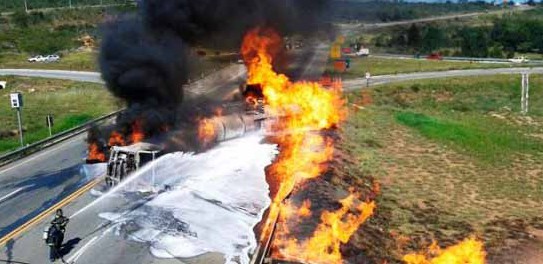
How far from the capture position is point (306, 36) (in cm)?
3291

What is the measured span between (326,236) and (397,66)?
178ft

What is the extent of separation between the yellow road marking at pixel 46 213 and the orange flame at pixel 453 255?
39.1ft

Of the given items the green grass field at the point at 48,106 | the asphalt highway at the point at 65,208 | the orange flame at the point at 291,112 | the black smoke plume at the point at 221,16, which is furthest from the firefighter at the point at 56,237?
the green grass field at the point at 48,106

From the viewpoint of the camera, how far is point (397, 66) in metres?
Result: 68.3

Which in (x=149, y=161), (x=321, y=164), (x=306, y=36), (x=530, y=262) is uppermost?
(x=306, y=36)

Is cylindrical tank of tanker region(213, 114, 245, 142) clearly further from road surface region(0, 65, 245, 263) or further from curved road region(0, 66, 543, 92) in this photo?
curved road region(0, 66, 543, 92)

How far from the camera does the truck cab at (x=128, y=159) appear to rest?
1984 cm

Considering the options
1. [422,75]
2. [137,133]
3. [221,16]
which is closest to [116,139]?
[137,133]

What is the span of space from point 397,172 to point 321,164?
4104mm

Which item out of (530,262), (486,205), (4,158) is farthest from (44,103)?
(530,262)

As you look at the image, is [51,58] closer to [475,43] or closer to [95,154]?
[95,154]

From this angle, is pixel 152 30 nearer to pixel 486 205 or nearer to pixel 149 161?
pixel 149 161

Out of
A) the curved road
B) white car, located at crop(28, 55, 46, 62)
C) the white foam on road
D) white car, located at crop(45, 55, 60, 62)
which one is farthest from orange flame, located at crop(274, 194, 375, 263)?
white car, located at crop(28, 55, 46, 62)

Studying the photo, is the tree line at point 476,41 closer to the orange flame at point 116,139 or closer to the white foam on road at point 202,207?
the white foam on road at point 202,207
